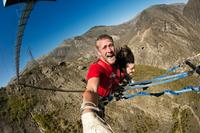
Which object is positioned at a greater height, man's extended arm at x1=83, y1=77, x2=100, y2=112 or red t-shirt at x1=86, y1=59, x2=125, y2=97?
man's extended arm at x1=83, y1=77, x2=100, y2=112

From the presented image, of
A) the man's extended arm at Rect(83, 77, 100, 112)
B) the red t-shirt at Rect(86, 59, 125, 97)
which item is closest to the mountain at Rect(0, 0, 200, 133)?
the red t-shirt at Rect(86, 59, 125, 97)

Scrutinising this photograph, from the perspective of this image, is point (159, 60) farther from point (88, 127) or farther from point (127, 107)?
point (88, 127)

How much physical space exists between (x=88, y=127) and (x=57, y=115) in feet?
187

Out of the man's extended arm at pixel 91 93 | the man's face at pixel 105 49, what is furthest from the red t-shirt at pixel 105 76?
the man's extended arm at pixel 91 93

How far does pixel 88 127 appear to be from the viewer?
15.0 ft

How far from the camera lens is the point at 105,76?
7.21 meters

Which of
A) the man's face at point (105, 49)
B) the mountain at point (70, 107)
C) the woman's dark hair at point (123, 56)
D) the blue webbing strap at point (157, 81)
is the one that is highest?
the man's face at point (105, 49)

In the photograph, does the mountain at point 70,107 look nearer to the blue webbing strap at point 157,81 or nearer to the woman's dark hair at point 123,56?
the woman's dark hair at point 123,56

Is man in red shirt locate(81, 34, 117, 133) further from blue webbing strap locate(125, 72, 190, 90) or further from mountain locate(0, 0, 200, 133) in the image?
mountain locate(0, 0, 200, 133)

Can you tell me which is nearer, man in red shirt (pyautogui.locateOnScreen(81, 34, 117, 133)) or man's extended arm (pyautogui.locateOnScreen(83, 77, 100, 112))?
man in red shirt (pyautogui.locateOnScreen(81, 34, 117, 133))

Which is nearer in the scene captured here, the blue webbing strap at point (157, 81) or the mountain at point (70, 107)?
the blue webbing strap at point (157, 81)

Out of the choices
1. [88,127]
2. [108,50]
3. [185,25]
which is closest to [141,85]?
[108,50]

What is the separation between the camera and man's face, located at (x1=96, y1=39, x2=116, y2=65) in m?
7.27

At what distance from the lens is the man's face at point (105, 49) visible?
23.9ft
